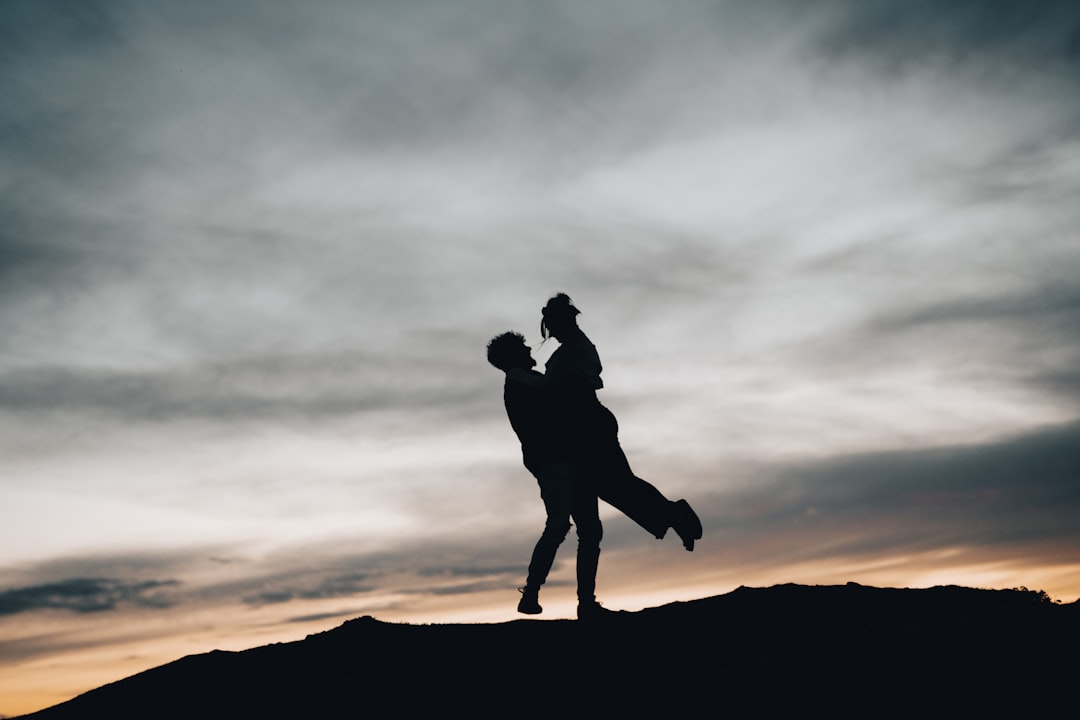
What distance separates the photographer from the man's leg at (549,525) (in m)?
8.55

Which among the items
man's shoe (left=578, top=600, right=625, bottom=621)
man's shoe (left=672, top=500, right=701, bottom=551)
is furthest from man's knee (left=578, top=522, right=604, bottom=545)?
man's shoe (left=672, top=500, right=701, bottom=551)

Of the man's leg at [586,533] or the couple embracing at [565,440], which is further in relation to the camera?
the man's leg at [586,533]

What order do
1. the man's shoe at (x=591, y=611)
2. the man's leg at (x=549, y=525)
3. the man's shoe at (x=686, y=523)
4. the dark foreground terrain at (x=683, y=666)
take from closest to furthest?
the dark foreground terrain at (x=683, y=666) → the man's leg at (x=549, y=525) → the man's shoe at (x=591, y=611) → the man's shoe at (x=686, y=523)

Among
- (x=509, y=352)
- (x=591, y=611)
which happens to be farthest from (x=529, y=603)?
(x=509, y=352)

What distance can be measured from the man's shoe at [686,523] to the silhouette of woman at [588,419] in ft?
0.42

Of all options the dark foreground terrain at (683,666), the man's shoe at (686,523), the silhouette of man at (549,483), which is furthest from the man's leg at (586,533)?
the man's shoe at (686,523)

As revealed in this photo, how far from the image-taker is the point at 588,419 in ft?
28.6

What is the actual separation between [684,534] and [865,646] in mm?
2387

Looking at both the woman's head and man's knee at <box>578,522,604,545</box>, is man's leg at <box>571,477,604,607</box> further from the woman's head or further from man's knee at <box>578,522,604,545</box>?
the woman's head

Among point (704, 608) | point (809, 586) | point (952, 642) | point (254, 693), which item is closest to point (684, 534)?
point (704, 608)

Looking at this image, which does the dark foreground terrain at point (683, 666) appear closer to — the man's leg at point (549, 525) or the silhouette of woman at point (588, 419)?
the man's leg at point (549, 525)

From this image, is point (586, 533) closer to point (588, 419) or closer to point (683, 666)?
point (588, 419)

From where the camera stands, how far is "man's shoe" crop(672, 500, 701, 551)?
9.45m

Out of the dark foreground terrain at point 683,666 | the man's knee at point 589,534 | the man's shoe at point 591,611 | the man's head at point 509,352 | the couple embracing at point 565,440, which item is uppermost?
the man's head at point 509,352
